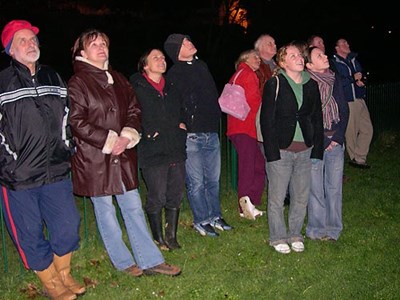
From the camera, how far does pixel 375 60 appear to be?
30062 millimetres

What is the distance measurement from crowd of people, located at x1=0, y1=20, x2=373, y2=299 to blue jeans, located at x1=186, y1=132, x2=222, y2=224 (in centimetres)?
1

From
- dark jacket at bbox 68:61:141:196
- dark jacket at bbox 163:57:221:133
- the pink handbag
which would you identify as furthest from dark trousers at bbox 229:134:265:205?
dark jacket at bbox 68:61:141:196

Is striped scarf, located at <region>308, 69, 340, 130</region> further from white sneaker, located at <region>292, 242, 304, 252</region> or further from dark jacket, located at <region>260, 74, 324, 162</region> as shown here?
white sneaker, located at <region>292, 242, 304, 252</region>

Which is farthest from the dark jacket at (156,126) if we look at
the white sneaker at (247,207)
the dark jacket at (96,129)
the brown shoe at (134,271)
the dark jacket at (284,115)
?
the white sneaker at (247,207)

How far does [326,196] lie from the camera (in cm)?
609

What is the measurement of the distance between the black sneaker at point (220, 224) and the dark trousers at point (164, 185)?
873mm

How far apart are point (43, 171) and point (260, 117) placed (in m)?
→ 2.15

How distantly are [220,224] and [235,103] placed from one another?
1.40 metres

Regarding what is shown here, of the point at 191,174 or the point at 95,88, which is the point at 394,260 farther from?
the point at 95,88

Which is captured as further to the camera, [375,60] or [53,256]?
[375,60]

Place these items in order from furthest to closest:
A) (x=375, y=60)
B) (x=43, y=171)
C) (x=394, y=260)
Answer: (x=375, y=60), (x=394, y=260), (x=43, y=171)

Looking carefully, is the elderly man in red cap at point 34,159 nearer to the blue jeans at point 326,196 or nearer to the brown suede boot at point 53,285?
the brown suede boot at point 53,285

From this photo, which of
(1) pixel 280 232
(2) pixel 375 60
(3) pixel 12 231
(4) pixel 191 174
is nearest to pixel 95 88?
(3) pixel 12 231

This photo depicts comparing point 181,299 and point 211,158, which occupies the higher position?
point 211,158
